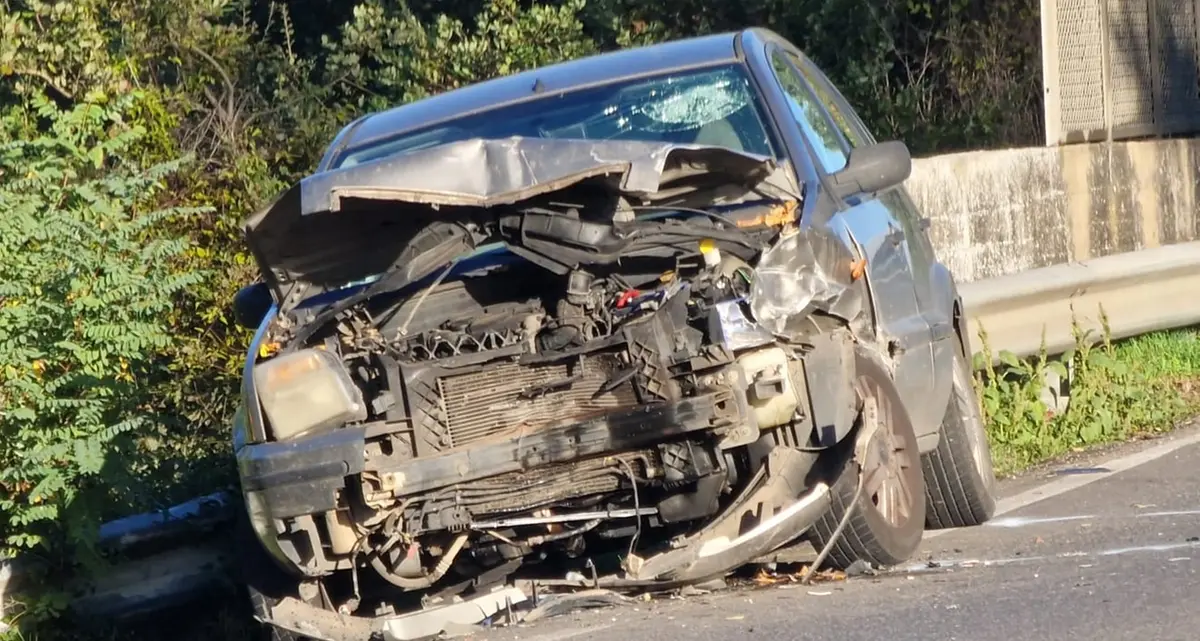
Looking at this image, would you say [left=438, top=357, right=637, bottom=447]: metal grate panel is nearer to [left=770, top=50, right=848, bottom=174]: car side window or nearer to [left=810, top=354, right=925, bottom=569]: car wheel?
[left=810, top=354, right=925, bottom=569]: car wheel

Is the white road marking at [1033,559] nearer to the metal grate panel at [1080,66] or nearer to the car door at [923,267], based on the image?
the car door at [923,267]

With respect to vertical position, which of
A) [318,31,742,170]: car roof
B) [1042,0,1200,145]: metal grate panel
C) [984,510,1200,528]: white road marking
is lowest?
[984,510,1200,528]: white road marking

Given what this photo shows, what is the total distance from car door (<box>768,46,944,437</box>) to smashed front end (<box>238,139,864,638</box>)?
1.19ft

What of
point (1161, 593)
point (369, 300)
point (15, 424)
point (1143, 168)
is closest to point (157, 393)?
point (15, 424)

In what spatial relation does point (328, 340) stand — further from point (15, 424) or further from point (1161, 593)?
point (1161, 593)

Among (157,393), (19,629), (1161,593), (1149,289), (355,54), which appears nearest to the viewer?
(1161,593)

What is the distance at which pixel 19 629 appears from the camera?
267 inches

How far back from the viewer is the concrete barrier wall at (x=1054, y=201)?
11070 millimetres

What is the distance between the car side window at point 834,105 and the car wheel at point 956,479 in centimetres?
108

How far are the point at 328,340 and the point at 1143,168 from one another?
8.76 meters

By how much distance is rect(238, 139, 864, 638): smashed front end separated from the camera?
219 inches

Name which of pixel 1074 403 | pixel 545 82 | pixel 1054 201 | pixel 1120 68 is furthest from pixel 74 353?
pixel 1120 68

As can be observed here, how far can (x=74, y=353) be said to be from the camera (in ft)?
23.6

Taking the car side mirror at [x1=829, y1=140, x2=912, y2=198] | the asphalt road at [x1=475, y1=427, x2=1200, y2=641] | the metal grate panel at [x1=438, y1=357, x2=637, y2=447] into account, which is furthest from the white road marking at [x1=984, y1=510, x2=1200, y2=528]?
the metal grate panel at [x1=438, y1=357, x2=637, y2=447]
